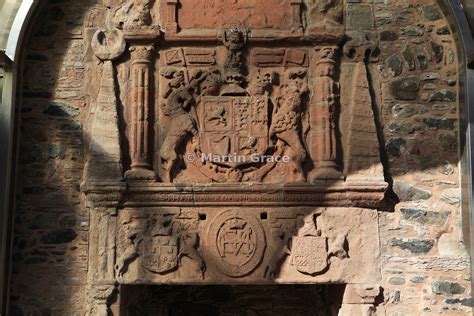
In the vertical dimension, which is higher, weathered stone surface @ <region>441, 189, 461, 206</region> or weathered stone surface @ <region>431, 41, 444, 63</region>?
weathered stone surface @ <region>431, 41, 444, 63</region>

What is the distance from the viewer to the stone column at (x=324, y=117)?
205 inches

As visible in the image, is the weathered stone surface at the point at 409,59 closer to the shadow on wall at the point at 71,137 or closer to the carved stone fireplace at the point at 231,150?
the shadow on wall at the point at 71,137

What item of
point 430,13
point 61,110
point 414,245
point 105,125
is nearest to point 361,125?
point 414,245

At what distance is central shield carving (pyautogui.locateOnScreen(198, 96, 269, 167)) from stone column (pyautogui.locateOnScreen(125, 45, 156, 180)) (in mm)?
410

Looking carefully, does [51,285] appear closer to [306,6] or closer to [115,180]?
[115,180]

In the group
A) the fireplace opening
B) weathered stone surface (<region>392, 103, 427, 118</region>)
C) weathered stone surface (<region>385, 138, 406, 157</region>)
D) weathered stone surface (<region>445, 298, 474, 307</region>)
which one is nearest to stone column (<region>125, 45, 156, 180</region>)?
the fireplace opening

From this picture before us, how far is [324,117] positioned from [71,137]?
1.87 m

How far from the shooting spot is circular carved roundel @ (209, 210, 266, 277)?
5.08 meters

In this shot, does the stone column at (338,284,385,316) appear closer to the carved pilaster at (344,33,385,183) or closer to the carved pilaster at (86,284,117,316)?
the carved pilaster at (344,33,385,183)

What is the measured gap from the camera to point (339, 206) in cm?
518

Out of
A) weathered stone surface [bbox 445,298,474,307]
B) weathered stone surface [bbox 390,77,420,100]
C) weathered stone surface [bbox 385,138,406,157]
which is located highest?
weathered stone surface [bbox 390,77,420,100]

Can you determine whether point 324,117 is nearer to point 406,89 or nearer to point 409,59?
point 406,89

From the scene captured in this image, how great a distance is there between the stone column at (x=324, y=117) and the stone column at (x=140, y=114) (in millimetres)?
1200

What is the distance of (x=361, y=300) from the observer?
199 inches
